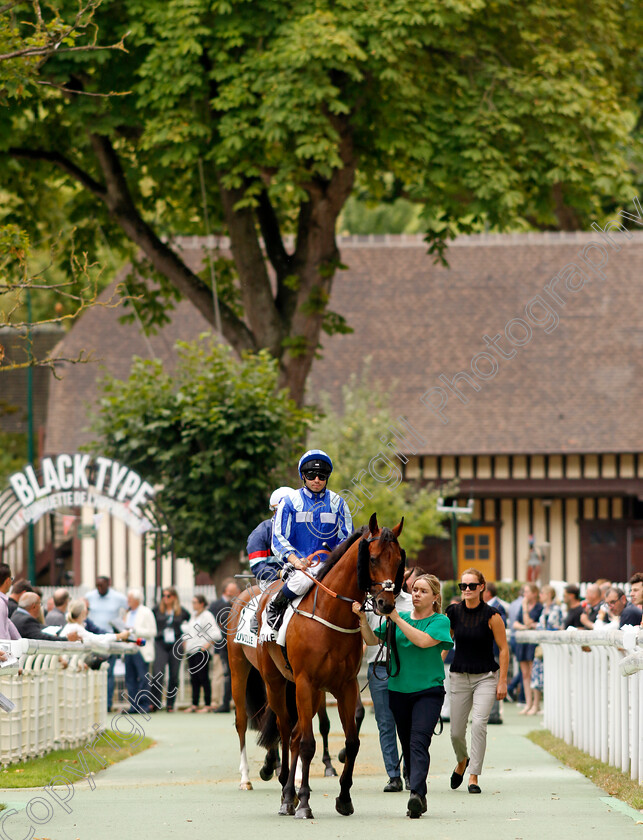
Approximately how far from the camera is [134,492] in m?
20.8

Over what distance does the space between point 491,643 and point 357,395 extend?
23751 millimetres

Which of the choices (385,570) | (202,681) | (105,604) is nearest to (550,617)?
(202,681)

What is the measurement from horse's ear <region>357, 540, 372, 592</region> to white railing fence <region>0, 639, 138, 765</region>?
9.81ft

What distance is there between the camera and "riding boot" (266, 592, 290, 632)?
1027 centimetres

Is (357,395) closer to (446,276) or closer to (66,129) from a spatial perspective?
(446,276)

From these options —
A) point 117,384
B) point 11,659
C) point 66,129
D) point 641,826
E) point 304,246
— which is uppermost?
point 66,129

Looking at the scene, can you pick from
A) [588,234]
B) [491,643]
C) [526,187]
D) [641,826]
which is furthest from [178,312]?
[641,826]

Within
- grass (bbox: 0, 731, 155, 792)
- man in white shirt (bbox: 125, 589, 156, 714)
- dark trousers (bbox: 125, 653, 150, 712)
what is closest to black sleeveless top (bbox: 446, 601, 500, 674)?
grass (bbox: 0, 731, 155, 792)

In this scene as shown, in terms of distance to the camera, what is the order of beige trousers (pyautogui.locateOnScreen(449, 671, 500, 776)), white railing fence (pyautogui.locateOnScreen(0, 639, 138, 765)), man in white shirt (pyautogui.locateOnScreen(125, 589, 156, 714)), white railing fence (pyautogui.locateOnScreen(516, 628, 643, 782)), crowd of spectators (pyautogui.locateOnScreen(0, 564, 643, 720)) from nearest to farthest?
white railing fence (pyautogui.locateOnScreen(516, 628, 643, 782))
beige trousers (pyautogui.locateOnScreen(449, 671, 500, 776))
white railing fence (pyautogui.locateOnScreen(0, 639, 138, 765))
crowd of spectators (pyautogui.locateOnScreen(0, 564, 643, 720))
man in white shirt (pyautogui.locateOnScreen(125, 589, 156, 714))

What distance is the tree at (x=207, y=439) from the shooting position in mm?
20625

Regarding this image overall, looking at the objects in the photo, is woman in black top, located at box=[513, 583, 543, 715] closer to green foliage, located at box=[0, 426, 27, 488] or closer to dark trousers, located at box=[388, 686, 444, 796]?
dark trousers, located at box=[388, 686, 444, 796]

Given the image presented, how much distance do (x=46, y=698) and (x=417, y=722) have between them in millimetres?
4458

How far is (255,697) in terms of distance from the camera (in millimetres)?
12617

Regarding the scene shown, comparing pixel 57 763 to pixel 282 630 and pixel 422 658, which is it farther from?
pixel 422 658
